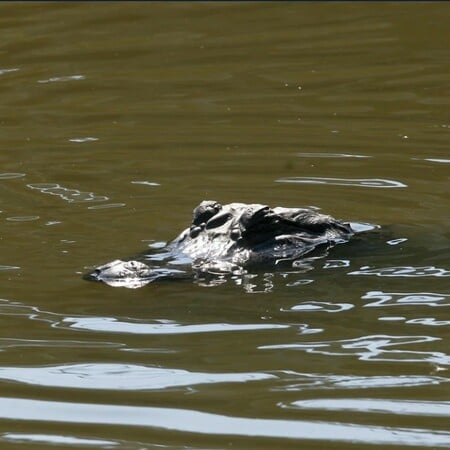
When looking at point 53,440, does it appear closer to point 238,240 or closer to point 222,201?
point 238,240

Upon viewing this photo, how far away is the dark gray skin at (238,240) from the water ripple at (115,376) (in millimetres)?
1190

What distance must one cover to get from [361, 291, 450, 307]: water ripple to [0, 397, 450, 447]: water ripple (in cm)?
161

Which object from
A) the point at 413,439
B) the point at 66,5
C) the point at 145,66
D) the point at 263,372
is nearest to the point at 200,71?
the point at 145,66

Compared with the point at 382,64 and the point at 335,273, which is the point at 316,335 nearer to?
the point at 335,273

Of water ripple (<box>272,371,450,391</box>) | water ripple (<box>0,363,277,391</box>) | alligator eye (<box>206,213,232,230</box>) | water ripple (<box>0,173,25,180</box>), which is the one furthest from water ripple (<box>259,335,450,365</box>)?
water ripple (<box>0,173,25,180</box>)

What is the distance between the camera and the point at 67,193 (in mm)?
9125

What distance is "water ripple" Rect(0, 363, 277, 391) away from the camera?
573 centimetres

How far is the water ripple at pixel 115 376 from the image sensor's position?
5.73 metres

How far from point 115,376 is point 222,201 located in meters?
3.06

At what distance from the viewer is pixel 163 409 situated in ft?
17.8

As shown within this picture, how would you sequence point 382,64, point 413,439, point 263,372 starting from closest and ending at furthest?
1. point 413,439
2. point 263,372
3. point 382,64

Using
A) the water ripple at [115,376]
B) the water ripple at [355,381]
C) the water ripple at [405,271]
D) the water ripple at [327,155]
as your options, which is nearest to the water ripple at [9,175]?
the water ripple at [327,155]

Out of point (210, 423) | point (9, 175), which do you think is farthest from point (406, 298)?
point (9, 175)

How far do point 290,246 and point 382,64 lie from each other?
535 cm
